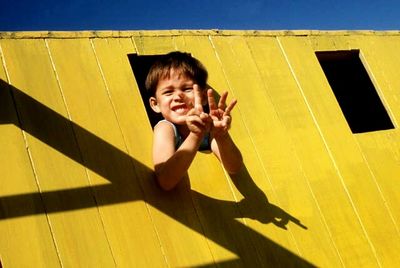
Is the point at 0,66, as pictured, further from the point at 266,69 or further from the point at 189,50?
the point at 266,69

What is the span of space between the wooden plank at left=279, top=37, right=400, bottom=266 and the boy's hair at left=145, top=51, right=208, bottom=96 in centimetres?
75

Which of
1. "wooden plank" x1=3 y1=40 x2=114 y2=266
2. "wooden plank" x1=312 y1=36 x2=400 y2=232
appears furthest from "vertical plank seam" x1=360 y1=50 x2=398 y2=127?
"wooden plank" x1=3 y1=40 x2=114 y2=266

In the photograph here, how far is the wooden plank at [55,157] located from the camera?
150 cm

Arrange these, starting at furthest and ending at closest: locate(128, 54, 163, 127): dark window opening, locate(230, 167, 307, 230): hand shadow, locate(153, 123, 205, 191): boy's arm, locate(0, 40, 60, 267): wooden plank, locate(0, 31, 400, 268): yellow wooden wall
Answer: locate(128, 54, 163, 127): dark window opening < locate(230, 167, 307, 230): hand shadow < locate(153, 123, 205, 191): boy's arm < locate(0, 31, 400, 268): yellow wooden wall < locate(0, 40, 60, 267): wooden plank

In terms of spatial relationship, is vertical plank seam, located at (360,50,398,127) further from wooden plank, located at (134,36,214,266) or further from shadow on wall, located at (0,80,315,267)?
wooden plank, located at (134,36,214,266)

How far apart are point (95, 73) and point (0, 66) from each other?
430 mm

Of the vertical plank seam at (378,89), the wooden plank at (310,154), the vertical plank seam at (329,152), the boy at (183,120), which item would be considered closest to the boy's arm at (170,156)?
the boy at (183,120)

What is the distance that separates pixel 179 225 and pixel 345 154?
1.17 metres

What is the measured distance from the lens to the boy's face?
1979mm

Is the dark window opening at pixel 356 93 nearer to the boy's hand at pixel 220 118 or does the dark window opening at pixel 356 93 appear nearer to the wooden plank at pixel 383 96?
the wooden plank at pixel 383 96

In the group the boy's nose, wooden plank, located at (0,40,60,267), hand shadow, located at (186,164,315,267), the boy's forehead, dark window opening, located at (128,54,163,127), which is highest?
dark window opening, located at (128,54,163,127)

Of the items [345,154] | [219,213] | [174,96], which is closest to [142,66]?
[174,96]

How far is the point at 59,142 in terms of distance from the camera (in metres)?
1.71

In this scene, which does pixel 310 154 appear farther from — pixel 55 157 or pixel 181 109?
pixel 55 157
